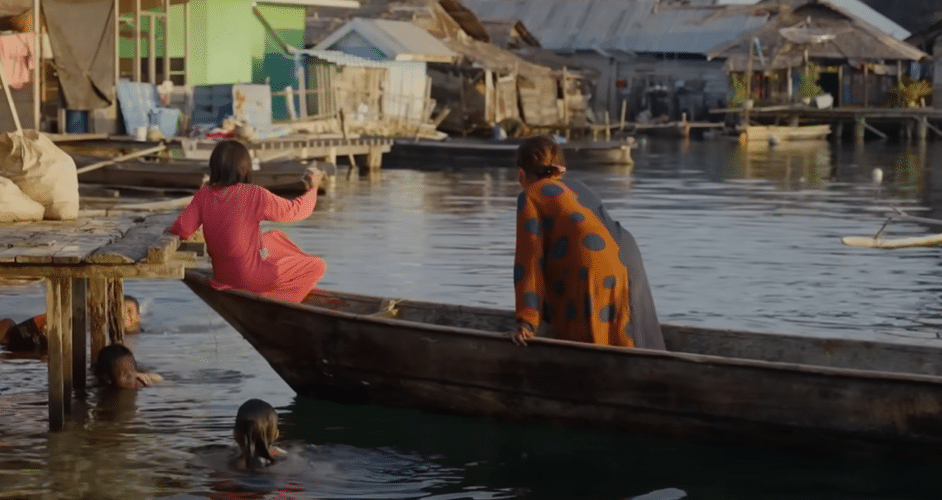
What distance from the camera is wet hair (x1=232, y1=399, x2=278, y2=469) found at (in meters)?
7.16

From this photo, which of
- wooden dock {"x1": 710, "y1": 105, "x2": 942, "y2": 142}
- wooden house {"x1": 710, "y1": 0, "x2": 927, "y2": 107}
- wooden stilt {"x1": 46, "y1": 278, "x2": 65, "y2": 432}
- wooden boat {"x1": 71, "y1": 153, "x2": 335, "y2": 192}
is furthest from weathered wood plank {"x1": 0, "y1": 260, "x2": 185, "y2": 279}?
wooden house {"x1": 710, "y1": 0, "x2": 927, "y2": 107}

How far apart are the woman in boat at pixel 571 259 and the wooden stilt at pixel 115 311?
300cm

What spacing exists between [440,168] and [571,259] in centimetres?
2504

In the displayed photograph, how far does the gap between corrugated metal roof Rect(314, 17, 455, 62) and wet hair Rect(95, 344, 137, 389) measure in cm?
2893

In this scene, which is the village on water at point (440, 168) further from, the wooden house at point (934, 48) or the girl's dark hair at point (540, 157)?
the wooden house at point (934, 48)

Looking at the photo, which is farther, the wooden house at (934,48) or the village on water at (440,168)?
the wooden house at (934,48)

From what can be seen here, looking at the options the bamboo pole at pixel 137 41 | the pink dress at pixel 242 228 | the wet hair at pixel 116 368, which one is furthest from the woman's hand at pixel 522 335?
the bamboo pole at pixel 137 41

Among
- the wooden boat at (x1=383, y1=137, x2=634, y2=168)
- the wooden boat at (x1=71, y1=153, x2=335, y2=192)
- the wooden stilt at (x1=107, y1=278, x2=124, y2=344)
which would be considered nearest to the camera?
the wooden stilt at (x1=107, y1=278, x2=124, y2=344)

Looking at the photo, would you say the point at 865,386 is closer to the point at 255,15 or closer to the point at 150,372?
the point at 150,372

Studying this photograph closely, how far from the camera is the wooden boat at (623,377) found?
7234 mm

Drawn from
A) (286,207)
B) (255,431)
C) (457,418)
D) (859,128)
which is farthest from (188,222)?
(859,128)

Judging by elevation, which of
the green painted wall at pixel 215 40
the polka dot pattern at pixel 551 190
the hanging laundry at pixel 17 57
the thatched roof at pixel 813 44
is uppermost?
the thatched roof at pixel 813 44

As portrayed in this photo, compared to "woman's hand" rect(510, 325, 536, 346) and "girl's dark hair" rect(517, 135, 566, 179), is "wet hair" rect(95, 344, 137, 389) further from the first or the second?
"girl's dark hair" rect(517, 135, 566, 179)

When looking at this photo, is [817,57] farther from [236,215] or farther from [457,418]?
[236,215]
